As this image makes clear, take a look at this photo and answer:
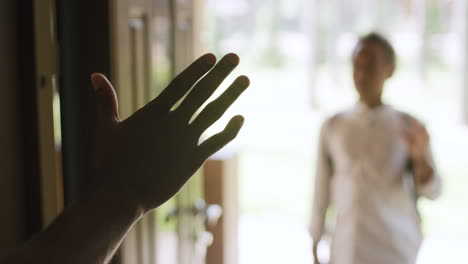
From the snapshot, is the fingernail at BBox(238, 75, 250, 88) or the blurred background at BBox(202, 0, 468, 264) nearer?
the fingernail at BBox(238, 75, 250, 88)

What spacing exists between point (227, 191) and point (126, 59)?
1252 millimetres

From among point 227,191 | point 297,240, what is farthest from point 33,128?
point 297,240

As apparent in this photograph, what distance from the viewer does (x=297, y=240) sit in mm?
4461

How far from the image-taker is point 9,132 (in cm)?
112

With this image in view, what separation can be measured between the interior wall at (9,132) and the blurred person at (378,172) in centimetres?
107

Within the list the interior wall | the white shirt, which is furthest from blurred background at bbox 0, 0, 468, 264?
the white shirt

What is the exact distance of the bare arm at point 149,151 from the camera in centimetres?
56

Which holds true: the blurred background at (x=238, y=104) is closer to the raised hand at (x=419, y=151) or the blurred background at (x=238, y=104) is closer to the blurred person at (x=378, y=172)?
the blurred person at (x=378, y=172)

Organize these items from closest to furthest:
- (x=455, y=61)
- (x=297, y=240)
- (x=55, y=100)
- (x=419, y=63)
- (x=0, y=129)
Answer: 1. (x=0, y=129)
2. (x=55, y=100)
3. (x=297, y=240)
4. (x=455, y=61)
5. (x=419, y=63)

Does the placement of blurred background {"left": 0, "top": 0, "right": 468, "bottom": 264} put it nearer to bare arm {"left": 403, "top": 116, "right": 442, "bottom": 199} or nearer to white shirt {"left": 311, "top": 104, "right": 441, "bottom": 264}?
white shirt {"left": 311, "top": 104, "right": 441, "bottom": 264}

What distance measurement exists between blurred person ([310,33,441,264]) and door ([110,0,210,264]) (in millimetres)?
462

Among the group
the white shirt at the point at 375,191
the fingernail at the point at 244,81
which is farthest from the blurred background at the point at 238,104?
the white shirt at the point at 375,191

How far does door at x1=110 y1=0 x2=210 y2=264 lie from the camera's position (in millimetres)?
1393

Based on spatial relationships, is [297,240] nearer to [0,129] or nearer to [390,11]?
[0,129]
